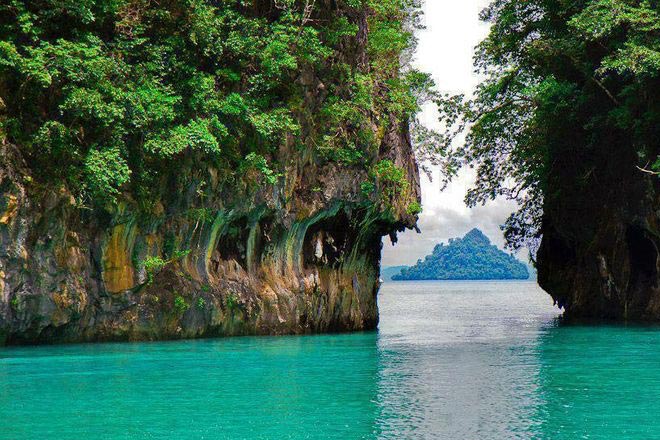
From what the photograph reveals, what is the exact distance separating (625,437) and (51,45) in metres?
12.5

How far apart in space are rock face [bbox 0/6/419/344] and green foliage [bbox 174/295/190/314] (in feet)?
0.09

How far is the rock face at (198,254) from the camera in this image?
17.9 metres

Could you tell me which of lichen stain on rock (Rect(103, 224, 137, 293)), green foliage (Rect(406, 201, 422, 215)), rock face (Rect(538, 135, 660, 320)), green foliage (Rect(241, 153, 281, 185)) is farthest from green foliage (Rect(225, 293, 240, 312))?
rock face (Rect(538, 135, 660, 320))

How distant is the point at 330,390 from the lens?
1284 centimetres

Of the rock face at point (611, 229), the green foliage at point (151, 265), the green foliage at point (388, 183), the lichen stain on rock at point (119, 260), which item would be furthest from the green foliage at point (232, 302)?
the rock face at point (611, 229)

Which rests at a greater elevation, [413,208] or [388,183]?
[388,183]

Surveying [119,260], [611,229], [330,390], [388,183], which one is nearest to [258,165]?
[119,260]

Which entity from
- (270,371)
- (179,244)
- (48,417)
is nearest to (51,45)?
(179,244)

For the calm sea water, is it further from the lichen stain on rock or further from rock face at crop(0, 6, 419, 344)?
the lichen stain on rock

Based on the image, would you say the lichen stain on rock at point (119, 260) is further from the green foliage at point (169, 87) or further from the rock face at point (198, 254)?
the green foliage at point (169, 87)

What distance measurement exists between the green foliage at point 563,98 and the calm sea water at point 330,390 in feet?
22.1

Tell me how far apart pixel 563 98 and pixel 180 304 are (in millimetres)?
12210

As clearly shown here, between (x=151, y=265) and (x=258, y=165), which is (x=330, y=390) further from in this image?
(x=258, y=165)

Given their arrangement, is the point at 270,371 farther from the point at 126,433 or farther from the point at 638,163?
the point at 638,163
